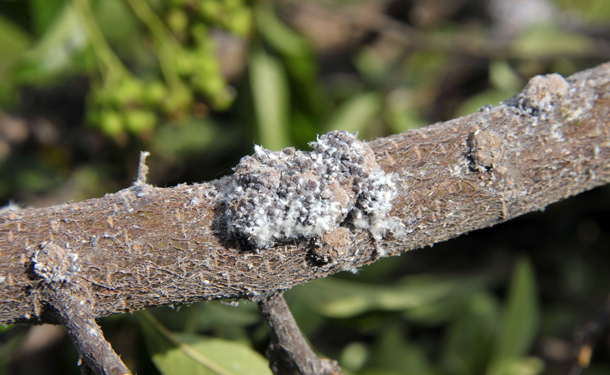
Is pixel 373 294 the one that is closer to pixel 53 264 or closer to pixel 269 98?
pixel 269 98

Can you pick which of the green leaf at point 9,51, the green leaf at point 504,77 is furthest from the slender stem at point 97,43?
the green leaf at point 504,77

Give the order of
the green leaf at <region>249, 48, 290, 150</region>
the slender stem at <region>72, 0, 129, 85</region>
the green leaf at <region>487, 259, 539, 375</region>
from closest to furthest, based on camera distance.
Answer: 1. the green leaf at <region>487, 259, 539, 375</region>
2. the slender stem at <region>72, 0, 129, 85</region>
3. the green leaf at <region>249, 48, 290, 150</region>

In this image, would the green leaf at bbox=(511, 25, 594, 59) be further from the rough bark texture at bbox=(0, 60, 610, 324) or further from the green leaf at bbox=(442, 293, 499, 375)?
the rough bark texture at bbox=(0, 60, 610, 324)

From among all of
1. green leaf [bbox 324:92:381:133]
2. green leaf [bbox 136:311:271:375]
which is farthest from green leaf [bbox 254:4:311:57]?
green leaf [bbox 136:311:271:375]

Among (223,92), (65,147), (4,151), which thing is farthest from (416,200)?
(4,151)

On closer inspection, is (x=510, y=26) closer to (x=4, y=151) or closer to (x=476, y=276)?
(x=476, y=276)

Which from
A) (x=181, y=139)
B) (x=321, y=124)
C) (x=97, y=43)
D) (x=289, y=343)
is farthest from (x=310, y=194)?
(x=181, y=139)

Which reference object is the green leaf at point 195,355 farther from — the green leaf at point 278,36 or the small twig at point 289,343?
the green leaf at point 278,36
